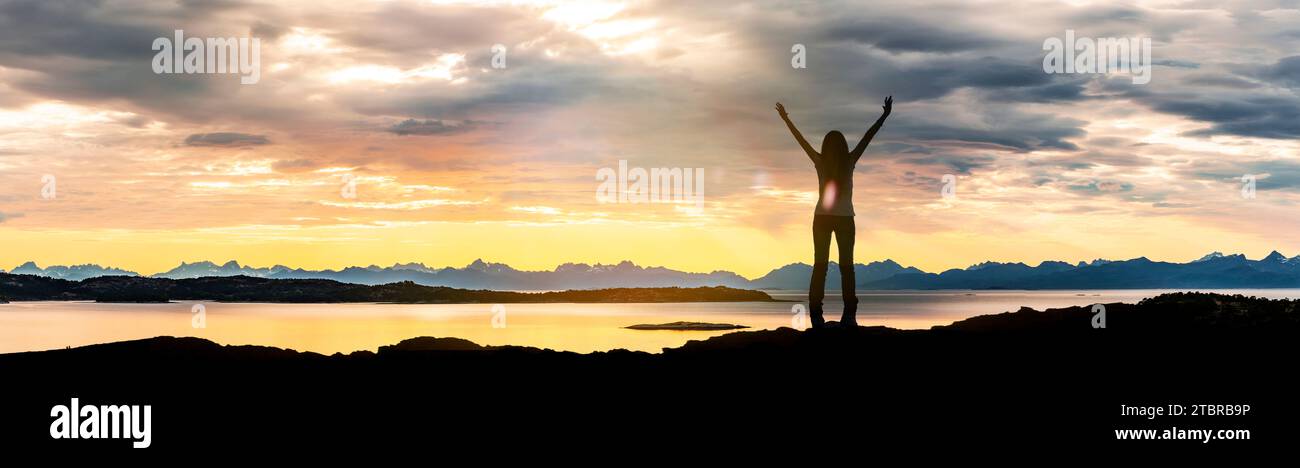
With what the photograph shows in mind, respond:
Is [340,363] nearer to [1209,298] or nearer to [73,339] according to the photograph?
[1209,298]

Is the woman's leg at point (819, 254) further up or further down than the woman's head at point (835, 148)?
further down

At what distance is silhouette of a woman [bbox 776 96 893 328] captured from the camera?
64.8 ft

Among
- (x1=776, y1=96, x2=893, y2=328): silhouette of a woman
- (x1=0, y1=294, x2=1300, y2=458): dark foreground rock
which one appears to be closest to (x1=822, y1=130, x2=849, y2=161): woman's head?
(x1=776, y1=96, x2=893, y2=328): silhouette of a woman

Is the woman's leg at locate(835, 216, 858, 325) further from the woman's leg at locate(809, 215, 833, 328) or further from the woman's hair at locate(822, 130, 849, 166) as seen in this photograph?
the woman's hair at locate(822, 130, 849, 166)

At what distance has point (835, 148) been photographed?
64.7 feet
